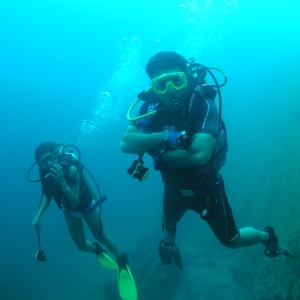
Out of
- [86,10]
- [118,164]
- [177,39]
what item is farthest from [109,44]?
[118,164]

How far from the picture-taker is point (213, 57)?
101m

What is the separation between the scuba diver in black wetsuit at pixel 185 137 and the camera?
9.52 ft

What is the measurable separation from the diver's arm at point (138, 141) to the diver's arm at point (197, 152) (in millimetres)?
213

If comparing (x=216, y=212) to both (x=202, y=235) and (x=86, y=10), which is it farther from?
(x=86, y=10)

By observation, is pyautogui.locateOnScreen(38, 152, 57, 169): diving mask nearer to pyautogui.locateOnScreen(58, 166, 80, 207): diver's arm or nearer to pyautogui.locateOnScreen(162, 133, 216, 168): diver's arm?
pyautogui.locateOnScreen(58, 166, 80, 207): diver's arm

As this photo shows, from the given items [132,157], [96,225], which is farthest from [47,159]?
[132,157]

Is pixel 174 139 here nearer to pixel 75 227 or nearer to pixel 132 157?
pixel 75 227

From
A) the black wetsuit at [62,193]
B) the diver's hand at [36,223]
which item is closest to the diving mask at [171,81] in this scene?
the black wetsuit at [62,193]

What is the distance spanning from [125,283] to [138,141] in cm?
353

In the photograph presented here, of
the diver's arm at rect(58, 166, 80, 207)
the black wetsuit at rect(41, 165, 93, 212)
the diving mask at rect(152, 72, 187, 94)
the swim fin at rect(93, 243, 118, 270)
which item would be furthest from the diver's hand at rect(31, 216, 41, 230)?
the diving mask at rect(152, 72, 187, 94)

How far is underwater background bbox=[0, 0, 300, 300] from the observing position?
8.84 meters

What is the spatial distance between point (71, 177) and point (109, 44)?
355 ft

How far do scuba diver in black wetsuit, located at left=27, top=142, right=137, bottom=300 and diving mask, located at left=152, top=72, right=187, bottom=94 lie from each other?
262cm

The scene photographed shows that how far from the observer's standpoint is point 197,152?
2842 mm
